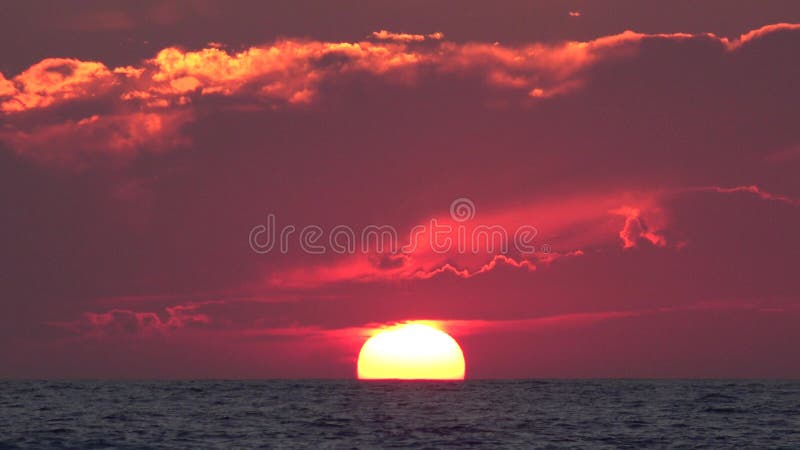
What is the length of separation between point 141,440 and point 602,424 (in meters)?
35.4

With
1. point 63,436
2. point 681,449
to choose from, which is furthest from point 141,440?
point 681,449

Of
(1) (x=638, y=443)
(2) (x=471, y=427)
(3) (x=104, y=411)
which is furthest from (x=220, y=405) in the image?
(1) (x=638, y=443)

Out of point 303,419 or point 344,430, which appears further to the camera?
point 303,419

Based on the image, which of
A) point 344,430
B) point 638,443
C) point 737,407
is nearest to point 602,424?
point 638,443

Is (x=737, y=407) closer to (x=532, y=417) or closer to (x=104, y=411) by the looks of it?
(x=532, y=417)

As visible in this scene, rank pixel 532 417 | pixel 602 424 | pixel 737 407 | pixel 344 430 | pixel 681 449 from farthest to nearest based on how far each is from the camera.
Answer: pixel 737 407
pixel 532 417
pixel 602 424
pixel 344 430
pixel 681 449

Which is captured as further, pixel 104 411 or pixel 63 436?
pixel 104 411

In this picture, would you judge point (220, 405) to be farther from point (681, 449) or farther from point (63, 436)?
point (681, 449)

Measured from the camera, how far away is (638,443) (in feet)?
212

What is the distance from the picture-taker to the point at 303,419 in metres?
84.1

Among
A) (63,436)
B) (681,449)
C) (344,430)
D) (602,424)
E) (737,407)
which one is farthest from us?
(737,407)

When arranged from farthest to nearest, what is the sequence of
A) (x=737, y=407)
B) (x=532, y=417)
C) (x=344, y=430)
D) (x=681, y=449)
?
1. (x=737, y=407)
2. (x=532, y=417)
3. (x=344, y=430)
4. (x=681, y=449)

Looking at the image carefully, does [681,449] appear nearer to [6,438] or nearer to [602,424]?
[602,424]

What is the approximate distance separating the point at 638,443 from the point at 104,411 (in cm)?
5054
